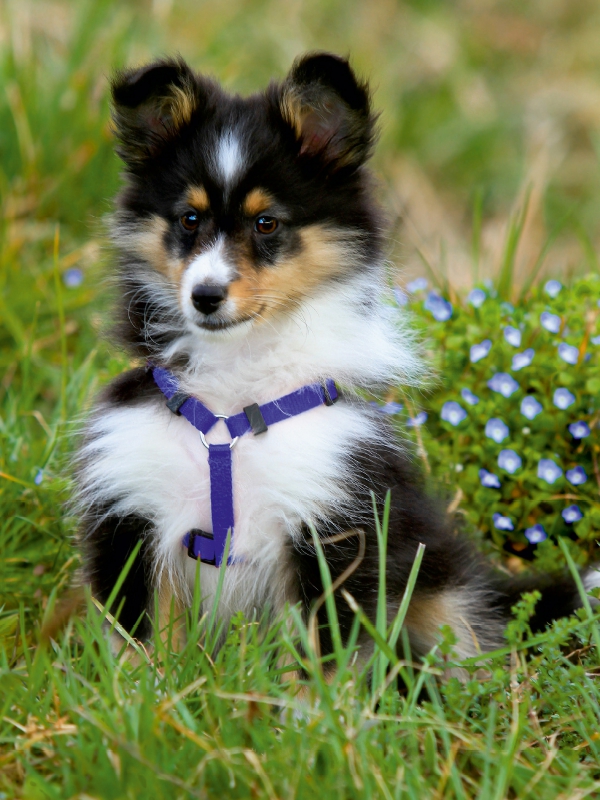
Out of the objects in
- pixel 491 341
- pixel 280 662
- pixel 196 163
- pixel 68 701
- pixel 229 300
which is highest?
pixel 196 163

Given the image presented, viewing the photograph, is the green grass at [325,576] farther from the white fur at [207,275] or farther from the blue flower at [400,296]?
the white fur at [207,275]

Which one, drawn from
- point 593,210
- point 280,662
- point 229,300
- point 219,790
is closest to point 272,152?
point 229,300

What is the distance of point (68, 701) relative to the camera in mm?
2375

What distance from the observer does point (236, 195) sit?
2.89 metres

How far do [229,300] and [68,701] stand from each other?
3.91ft

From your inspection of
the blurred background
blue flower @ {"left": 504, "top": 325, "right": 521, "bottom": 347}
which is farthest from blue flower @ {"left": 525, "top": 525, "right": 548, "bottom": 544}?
the blurred background

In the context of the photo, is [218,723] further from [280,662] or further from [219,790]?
[280,662]

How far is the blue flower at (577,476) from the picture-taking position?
369 cm

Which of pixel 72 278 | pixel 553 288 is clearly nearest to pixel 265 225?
pixel 553 288

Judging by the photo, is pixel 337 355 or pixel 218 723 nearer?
pixel 218 723

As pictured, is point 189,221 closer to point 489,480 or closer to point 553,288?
point 489,480

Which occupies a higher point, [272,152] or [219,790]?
[272,152]

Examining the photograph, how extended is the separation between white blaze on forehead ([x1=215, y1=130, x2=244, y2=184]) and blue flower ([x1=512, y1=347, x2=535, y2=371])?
1506 mm

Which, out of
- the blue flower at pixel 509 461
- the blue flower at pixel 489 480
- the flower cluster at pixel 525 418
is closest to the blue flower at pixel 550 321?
the flower cluster at pixel 525 418
